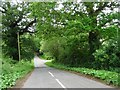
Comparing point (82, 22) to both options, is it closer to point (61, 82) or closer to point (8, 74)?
point (8, 74)

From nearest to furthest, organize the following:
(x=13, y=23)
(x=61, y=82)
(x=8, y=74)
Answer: (x=61, y=82) → (x=8, y=74) → (x=13, y=23)

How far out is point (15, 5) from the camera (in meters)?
48.2

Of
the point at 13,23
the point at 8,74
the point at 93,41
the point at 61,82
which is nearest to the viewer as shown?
the point at 61,82

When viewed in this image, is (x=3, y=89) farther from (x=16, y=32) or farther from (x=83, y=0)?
(x=16, y=32)

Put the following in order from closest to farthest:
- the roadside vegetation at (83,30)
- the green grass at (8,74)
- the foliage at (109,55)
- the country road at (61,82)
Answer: the country road at (61,82) < the green grass at (8,74) < the foliage at (109,55) < the roadside vegetation at (83,30)

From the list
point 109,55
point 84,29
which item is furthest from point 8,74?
point 84,29

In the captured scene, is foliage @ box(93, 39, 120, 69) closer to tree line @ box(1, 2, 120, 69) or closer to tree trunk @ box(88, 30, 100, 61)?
tree line @ box(1, 2, 120, 69)

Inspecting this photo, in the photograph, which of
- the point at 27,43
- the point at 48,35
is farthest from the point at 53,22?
the point at 27,43

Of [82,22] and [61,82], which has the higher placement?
[82,22]

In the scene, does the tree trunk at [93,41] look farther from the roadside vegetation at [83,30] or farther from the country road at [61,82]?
the country road at [61,82]

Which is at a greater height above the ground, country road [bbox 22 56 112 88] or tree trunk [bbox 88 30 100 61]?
tree trunk [bbox 88 30 100 61]

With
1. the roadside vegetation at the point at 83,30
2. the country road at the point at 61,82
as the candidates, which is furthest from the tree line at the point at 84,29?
the country road at the point at 61,82

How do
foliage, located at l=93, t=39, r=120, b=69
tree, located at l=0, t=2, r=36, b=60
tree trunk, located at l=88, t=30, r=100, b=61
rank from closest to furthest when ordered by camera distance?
foliage, located at l=93, t=39, r=120, b=69 < tree trunk, located at l=88, t=30, r=100, b=61 < tree, located at l=0, t=2, r=36, b=60

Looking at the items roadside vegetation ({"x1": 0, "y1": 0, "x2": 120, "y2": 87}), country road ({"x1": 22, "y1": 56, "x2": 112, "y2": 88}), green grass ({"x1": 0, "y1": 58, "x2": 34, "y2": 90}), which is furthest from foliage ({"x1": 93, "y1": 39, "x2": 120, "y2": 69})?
green grass ({"x1": 0, "y1": 58, "x2": 34, "y2": 90})
